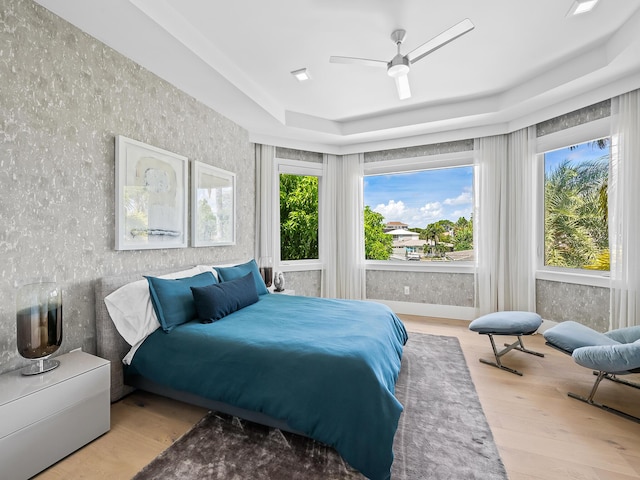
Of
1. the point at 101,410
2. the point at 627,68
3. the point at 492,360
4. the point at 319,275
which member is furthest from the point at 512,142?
the point at 101,410

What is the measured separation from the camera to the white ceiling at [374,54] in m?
2.18

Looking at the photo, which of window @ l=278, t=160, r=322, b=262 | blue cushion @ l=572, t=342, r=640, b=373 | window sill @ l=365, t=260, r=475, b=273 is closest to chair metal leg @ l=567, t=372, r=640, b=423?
blue cushion @ l=572, t=342, r=640, b=373

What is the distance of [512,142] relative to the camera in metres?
4.03

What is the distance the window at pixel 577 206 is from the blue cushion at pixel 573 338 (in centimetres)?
131

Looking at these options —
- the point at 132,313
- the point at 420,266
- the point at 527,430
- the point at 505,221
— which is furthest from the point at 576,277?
the point at 132,313

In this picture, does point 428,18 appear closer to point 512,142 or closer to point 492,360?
point 512,142

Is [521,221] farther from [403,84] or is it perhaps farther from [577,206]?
[403,84]

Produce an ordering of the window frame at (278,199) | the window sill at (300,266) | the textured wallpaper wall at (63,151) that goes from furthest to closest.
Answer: the window sill at (300,266), the window frame at (278,199), the textured wallpaper wall at (63,151)

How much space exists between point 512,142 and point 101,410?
5119 mm

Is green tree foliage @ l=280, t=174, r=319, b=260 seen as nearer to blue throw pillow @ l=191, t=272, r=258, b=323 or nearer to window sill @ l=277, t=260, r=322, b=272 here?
window sill @ l=277, t=260, r=322, b=272

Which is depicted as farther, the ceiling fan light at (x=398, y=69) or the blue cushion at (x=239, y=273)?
the blue cushion at (x=239, y=273)

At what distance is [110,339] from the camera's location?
2156 millimetres

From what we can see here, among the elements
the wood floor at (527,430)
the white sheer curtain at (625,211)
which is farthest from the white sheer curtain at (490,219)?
the wood floor at (527,430)

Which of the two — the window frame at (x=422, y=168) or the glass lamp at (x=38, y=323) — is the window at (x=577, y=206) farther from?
the glass lamp at (x=38, y=323)
